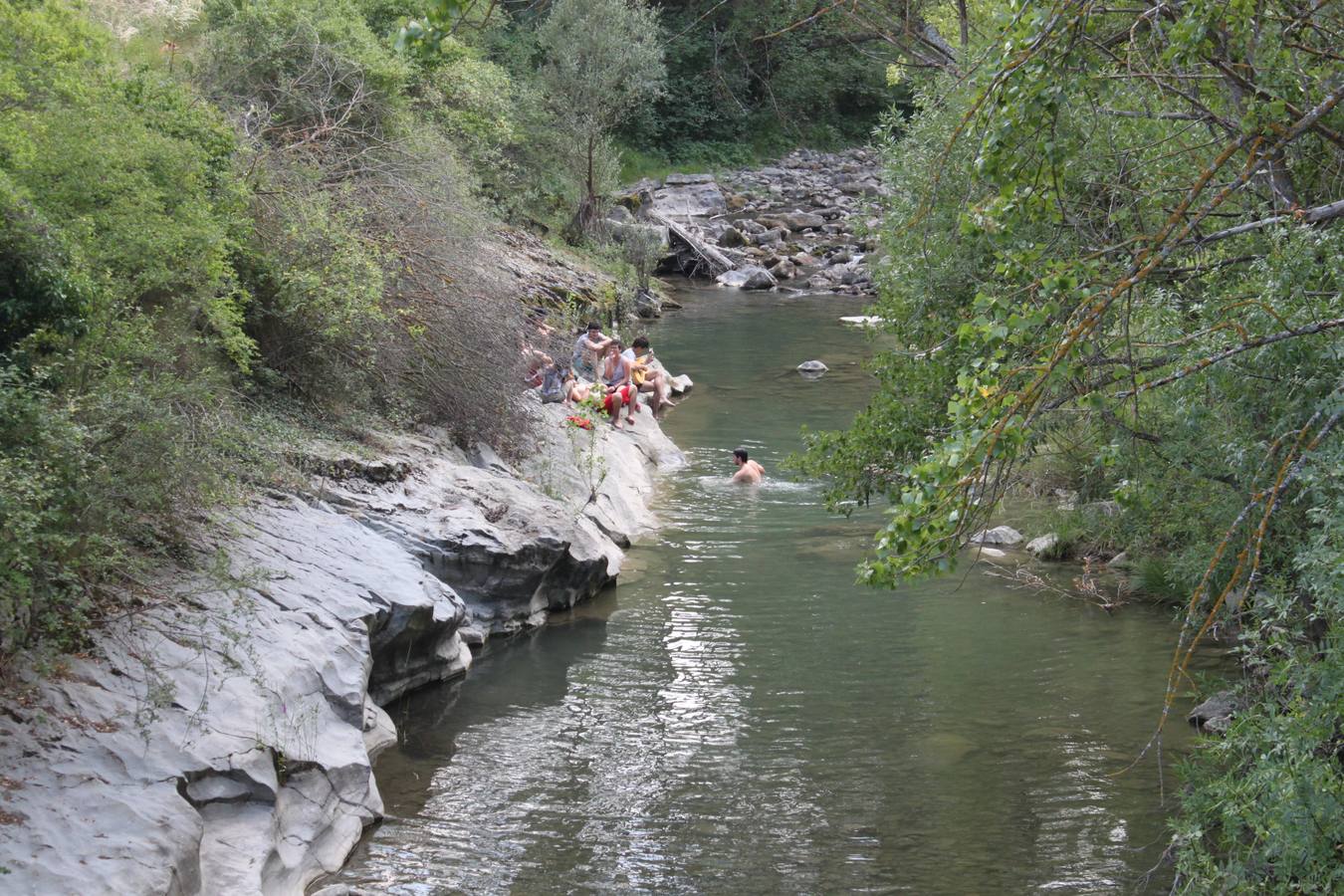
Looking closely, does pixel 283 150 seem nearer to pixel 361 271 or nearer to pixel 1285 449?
pixel 361 271

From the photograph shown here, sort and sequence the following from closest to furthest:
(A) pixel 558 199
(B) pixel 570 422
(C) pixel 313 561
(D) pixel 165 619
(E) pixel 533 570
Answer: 1. (D) pixel 165 619
2. (C) pixel 313 561
3. (E) pixel 533 570
4. (B) pixel 570 422
5. (A) pixel 558 199

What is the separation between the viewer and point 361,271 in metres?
11.8

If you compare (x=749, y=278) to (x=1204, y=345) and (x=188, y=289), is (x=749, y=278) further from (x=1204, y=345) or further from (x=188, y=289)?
(x=1204, y=345)

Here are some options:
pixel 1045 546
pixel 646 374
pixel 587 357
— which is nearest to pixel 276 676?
pixel 1045 546

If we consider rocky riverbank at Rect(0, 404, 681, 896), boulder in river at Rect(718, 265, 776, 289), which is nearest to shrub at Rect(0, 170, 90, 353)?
rocky riverbank at Rect(0, 404, 681, 896)

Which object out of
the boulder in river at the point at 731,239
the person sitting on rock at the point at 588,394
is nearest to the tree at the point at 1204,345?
the person sitting on rock at the point at 588,394

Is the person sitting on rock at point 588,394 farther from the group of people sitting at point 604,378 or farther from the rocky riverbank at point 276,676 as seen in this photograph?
the rocky riverbank at point 276,676

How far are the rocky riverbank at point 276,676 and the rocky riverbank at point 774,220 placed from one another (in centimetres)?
2142

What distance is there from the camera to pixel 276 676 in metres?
7.70

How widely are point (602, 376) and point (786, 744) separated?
32.5 ft

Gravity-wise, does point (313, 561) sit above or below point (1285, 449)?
below

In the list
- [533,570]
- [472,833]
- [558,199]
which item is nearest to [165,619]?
[472,833]

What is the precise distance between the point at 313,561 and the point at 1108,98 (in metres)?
6.06

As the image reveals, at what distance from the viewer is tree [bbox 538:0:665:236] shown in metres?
30.3
